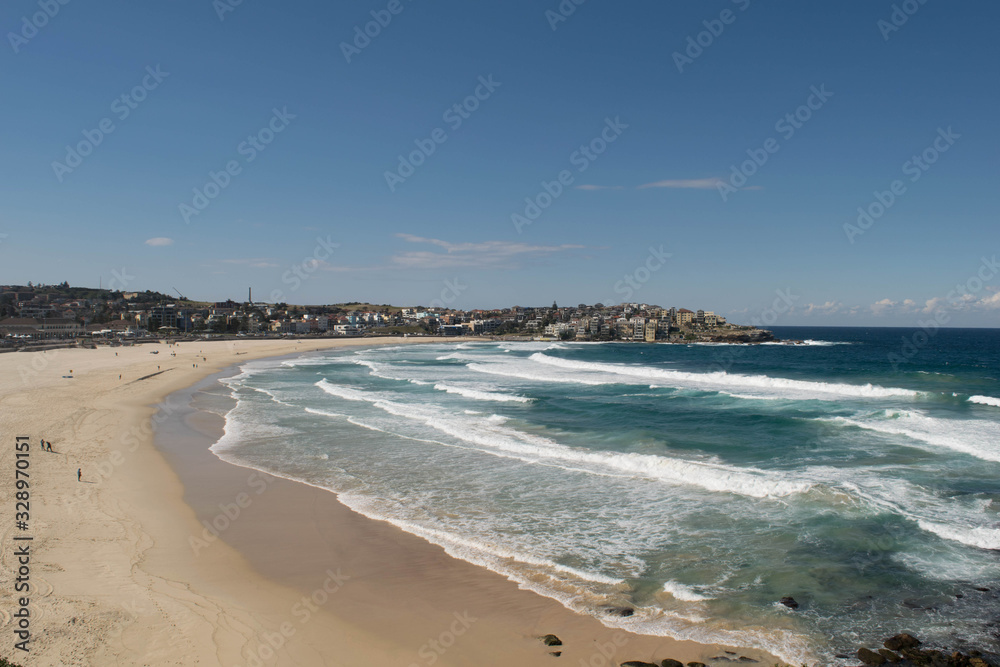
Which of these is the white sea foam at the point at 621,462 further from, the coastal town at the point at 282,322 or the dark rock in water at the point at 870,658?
the coastal town at the point at 282,322

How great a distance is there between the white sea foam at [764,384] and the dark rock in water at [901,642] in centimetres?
2299

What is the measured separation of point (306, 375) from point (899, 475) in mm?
35682

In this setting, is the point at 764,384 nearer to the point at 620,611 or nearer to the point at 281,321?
the point at 620,611

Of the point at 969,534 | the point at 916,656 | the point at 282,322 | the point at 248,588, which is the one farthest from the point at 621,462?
the point at 282,322

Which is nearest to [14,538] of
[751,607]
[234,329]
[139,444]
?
[139,444]

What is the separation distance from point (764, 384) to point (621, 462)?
22213mm

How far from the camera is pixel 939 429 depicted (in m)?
18.9

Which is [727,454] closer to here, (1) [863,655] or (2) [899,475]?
(2) [899,475]

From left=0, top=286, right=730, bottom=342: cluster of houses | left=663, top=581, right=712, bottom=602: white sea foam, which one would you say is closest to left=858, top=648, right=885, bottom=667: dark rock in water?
left=663, top=581, right=712, bottom=602: white sea foam

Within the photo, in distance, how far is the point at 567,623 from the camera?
736 centimetres

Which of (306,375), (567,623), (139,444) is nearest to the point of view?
(567,623)

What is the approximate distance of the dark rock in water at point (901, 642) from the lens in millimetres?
6613
